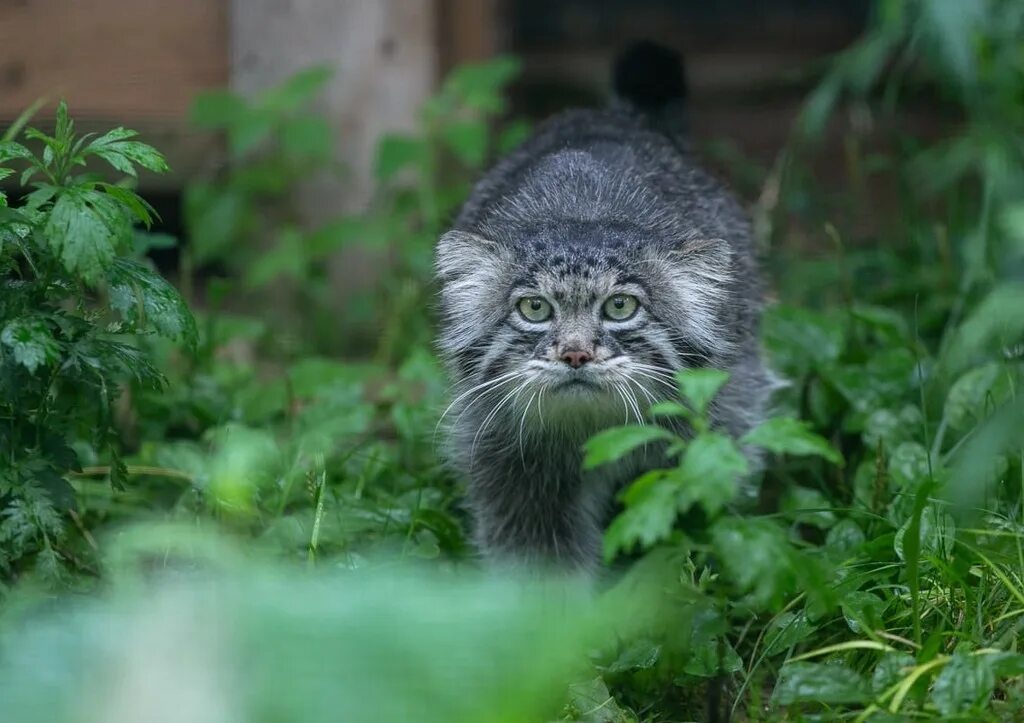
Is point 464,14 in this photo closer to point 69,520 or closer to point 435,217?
point 435,217

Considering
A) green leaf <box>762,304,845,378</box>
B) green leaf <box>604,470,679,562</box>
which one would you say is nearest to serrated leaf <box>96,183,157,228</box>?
green leaf <box>604,470,679,562</box>

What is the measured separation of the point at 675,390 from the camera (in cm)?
347

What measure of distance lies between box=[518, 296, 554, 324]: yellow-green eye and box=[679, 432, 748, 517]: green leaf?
1053mm

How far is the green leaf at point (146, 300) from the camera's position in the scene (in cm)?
303

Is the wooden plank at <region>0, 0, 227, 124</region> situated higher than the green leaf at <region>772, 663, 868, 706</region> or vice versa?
the wooden plank at <region>0, 0, 227, 124</region>

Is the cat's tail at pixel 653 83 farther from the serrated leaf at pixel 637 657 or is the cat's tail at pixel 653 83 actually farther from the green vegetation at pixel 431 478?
the serrated leaf at pixel 637 657

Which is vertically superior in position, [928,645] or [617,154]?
[617,154]

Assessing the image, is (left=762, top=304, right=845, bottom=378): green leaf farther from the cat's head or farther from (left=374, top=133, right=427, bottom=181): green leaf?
(left=374, top=133, right=427, bottom=181): green leaf

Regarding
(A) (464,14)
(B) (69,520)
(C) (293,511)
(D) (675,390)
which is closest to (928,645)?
(D) (675,390)

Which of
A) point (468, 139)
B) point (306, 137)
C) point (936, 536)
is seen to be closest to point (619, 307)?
point (936, 536)

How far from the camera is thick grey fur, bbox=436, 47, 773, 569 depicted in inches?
134

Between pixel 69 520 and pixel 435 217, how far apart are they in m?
2.63

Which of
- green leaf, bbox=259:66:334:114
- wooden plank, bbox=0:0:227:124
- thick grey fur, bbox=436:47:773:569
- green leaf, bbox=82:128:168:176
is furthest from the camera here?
green leaf, bbox=259:66:334:114

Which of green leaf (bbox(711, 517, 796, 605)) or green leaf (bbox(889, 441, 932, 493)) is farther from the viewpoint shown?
green leaf (bbox(889, 441, 932, 493))
